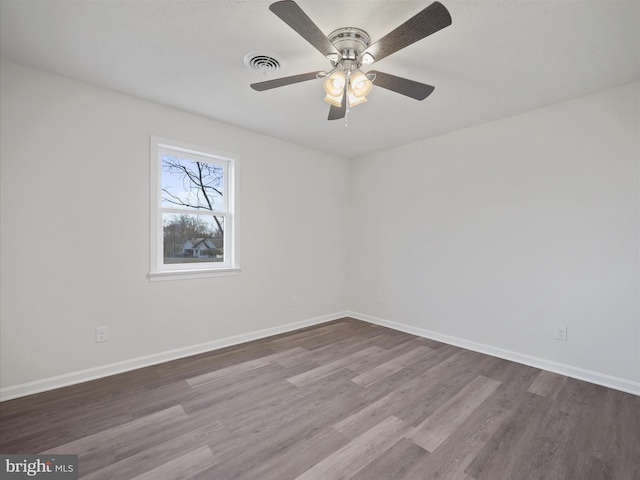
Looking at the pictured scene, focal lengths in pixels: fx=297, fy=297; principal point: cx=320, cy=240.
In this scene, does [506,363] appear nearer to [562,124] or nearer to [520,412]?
[520,412]

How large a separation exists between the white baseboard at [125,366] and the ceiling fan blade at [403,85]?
2.96 m

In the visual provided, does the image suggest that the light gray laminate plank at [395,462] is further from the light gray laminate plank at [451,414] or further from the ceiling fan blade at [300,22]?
the ceiling fan blade at [300,22]

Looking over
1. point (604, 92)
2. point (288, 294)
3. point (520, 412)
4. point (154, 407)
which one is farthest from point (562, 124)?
point (154, 407)

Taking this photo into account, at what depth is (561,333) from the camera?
2.75 m

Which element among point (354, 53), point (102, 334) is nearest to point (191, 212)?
point (102, 334)

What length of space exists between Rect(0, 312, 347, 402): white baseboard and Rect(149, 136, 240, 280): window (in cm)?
76

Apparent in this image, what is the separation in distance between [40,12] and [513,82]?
326 cm

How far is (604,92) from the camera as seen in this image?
2.53 metres

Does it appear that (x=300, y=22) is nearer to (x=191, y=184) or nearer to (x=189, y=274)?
(x=191, y=184)

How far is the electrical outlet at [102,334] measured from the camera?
256cm

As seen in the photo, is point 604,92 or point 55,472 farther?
point 604,92

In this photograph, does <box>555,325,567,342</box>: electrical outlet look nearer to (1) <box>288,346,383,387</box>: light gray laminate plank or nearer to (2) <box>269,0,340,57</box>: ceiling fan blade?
(1) <box>288,346,383,387</box>: light gray laminate plank

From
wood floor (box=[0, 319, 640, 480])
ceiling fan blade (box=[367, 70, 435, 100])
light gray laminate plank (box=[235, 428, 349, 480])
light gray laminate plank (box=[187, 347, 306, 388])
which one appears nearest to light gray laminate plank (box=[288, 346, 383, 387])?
wood floor (box=[0, 319, 640, 480])

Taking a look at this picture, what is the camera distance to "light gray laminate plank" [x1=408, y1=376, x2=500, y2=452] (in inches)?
72.6
